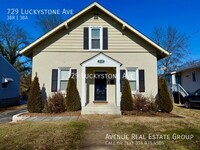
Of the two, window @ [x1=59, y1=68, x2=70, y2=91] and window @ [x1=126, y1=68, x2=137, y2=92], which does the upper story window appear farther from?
window @ [x1=59, y1=68, x2=70, y2=91]

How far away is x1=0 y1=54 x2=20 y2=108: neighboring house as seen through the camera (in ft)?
50.0

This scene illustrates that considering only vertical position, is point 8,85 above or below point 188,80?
below

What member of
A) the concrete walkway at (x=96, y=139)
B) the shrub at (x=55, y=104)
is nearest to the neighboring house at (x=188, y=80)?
the shrub at (x=55, y=104)

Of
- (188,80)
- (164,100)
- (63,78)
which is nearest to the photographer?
(164,100)

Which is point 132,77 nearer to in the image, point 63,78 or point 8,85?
point 63,78

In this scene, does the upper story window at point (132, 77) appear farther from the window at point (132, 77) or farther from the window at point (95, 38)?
the window at point (95, 38)

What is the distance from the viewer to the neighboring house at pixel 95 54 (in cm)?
1124

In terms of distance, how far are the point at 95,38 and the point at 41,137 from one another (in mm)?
8088

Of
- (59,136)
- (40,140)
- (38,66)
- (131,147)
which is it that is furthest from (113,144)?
(38,66)

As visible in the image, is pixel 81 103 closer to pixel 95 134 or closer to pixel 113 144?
pixel 95 134

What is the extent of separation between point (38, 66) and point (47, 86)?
1.55 metres

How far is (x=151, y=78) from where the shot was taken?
11.4m

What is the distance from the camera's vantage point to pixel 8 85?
53.5ft

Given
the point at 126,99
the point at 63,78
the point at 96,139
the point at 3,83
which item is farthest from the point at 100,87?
the point at 3,83
